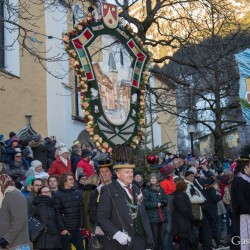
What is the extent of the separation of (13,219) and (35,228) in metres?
1.61

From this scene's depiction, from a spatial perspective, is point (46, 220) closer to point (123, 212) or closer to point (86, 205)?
point (86, 205)

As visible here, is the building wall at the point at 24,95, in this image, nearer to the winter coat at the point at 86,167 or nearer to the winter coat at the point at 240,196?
the winter coat at the point at 86,167

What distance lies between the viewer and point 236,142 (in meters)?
59.1

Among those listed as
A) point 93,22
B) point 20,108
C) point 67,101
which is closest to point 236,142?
point 67,101

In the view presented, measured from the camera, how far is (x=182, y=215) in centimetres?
1243

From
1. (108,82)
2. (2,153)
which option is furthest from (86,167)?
(108,82)

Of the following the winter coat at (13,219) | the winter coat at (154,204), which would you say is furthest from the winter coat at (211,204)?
the winter coat at (13,219)

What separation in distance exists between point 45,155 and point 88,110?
5.82 m

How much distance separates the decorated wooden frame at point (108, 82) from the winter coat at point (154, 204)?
3.93ft

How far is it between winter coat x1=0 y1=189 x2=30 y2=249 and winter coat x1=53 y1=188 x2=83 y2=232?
2.07 meters

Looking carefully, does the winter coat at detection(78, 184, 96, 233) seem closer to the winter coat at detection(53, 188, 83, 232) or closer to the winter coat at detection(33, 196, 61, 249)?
the winter coat at detection(53, 188, 83, 232)

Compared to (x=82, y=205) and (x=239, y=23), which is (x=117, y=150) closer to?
(x=82, y=205)

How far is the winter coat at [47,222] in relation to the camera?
9.45 metres

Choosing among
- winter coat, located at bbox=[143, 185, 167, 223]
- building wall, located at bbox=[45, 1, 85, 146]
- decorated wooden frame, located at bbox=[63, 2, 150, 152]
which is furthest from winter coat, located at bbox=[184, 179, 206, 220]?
building wall, located at bbox=[45, 1, 85, 146]
